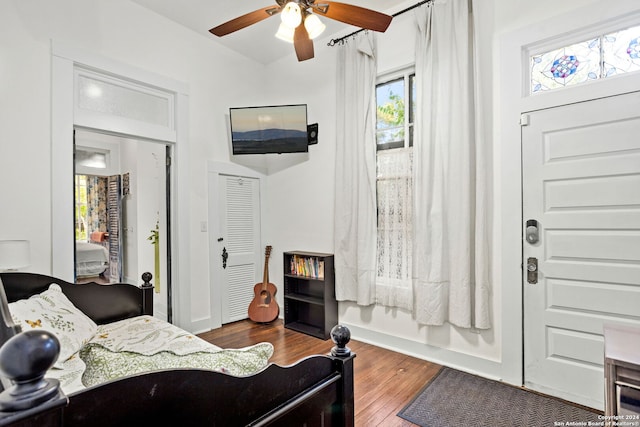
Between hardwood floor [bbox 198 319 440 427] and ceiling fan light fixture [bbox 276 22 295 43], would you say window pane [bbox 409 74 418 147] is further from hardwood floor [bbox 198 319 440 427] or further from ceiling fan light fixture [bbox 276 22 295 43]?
hardwood floor [bbox 198 319 440 427]

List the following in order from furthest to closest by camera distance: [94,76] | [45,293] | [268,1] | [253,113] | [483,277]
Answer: [253,113] < [268,1] < [94,76] < [483,277] < [45,293]

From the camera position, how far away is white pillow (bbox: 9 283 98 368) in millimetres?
1741

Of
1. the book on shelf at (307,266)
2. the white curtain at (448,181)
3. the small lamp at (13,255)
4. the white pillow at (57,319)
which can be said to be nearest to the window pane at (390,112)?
the white curtain at (448,181)

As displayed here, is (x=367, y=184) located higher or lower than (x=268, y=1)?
lower

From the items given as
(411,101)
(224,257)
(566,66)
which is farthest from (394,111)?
(224,257)

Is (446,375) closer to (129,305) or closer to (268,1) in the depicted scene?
(129,305)

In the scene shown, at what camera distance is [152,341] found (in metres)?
2.00

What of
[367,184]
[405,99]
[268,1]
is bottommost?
[367,184]

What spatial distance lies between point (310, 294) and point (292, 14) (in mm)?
2872

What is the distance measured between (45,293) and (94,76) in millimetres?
2008

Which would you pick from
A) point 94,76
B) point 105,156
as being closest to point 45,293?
point 94,76

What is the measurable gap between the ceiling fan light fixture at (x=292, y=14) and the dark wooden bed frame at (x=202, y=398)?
6.14 ft

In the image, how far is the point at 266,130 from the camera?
3953mm

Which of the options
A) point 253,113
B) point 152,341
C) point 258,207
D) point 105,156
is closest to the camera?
point 152,341
